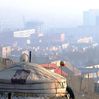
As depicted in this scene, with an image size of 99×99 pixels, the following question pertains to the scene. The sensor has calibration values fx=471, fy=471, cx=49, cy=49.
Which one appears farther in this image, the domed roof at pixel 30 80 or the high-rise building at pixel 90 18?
the high-rise building at pixel 90 18

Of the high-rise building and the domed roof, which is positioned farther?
the high-rise building

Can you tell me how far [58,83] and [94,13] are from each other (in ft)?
319

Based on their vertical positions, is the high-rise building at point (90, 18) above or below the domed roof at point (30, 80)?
below

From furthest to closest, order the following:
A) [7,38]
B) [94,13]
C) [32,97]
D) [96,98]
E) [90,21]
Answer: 1. [94,13]
2. [90,21]
3. [7,38]
4. [96,98]
5. [32,97]

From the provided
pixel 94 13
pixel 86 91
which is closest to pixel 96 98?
pixel 86 91

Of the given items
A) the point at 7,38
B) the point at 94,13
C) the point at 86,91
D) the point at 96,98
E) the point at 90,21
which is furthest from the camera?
the point at 94,13

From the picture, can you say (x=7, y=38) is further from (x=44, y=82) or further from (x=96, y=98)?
(x=44, y=82)

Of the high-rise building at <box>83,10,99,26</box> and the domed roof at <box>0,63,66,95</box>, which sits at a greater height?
the domed roof at <box>0,63,66,95</box>

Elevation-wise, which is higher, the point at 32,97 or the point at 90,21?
the point at 32,97

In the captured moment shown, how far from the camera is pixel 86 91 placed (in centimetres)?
1439

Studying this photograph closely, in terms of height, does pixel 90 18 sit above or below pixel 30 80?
below

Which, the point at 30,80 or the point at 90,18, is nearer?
the point at 30,80

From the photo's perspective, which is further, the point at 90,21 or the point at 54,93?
the point at 90,21

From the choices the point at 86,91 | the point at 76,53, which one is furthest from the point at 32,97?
the point at 76,53
